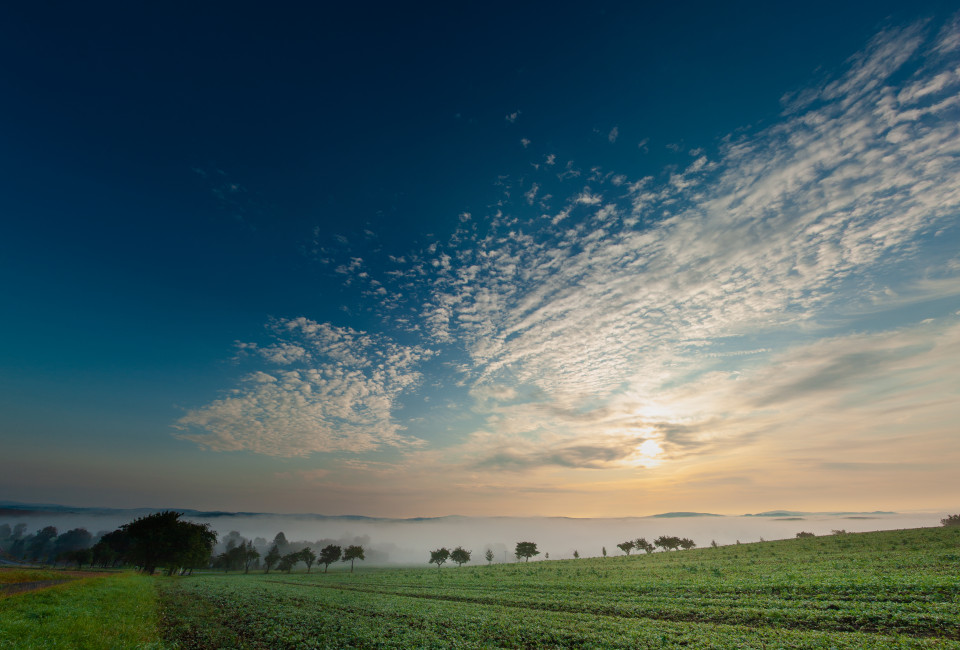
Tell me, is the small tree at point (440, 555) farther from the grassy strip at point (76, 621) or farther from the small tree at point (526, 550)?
the grassy strip at point (76, 621)

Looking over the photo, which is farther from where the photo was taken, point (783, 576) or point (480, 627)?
point (783, 576)

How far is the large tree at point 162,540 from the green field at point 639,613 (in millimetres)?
76630

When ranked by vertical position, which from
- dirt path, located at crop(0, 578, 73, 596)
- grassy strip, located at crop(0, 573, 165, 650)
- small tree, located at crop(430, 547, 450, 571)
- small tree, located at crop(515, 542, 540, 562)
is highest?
grassy strip, located at crop(0, 573, 165, 650)

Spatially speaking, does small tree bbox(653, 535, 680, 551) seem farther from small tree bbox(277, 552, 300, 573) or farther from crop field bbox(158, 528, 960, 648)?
small tree bbox(277, 552, 300, 573)

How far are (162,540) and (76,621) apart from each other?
100m

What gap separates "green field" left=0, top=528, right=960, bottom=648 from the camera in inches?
902

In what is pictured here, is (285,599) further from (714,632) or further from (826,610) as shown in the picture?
(826,610)

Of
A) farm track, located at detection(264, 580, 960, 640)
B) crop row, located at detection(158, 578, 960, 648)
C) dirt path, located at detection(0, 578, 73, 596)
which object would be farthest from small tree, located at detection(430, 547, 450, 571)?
crop row, located at detection(158, 578, 960, 648)

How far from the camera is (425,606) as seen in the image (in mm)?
38156

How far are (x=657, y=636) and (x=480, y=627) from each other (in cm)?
1282

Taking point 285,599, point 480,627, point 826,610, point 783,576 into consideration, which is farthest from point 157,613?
point 783,576

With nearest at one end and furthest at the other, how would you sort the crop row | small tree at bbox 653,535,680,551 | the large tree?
the crop row, the large tree, small tree at bbox 653,535,680,551

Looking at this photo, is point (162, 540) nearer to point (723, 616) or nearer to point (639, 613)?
point (639, 613)

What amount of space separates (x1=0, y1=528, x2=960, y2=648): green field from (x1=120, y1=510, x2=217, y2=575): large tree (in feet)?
251
